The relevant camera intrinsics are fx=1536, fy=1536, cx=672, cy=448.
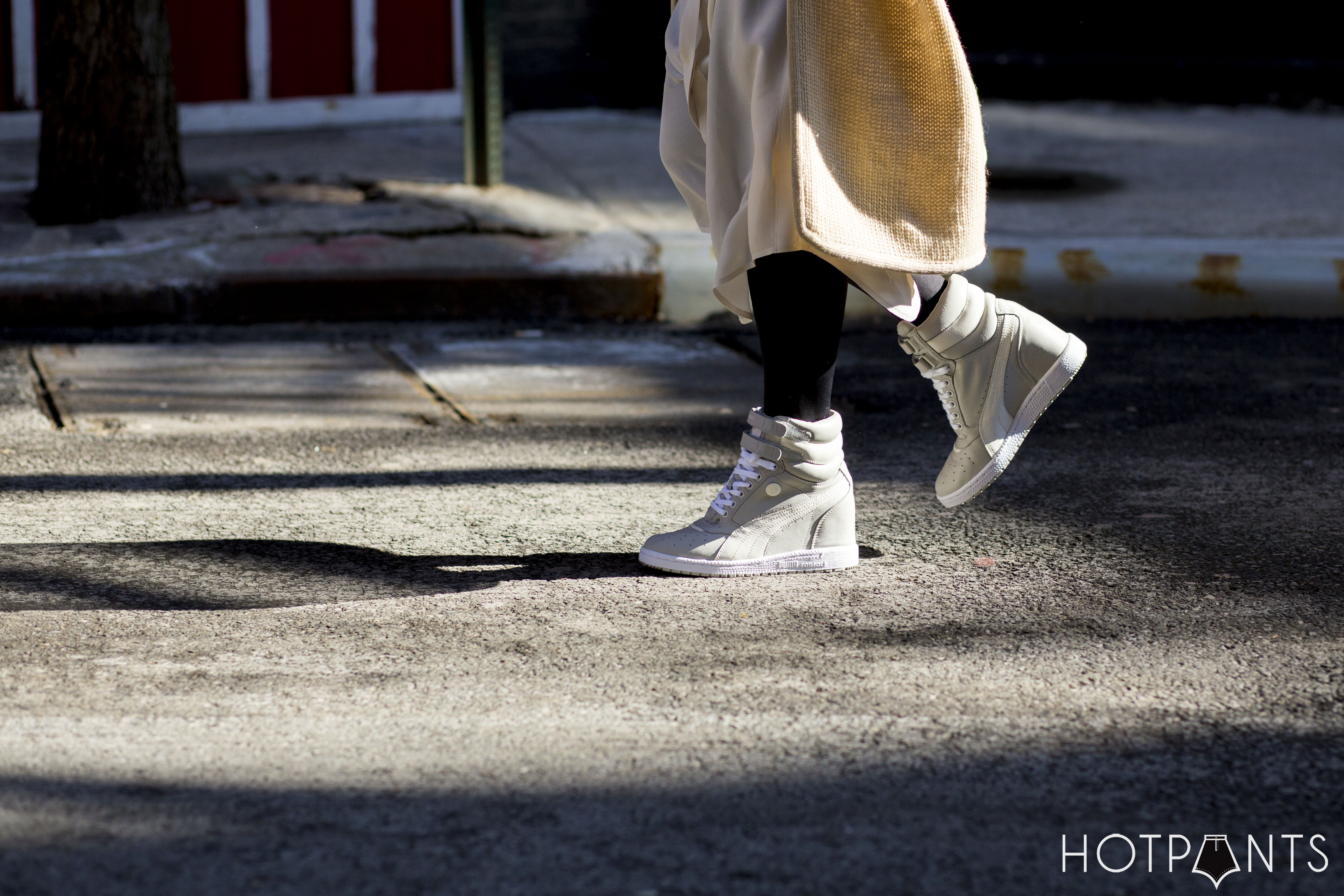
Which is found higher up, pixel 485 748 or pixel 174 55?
pixel 174 55

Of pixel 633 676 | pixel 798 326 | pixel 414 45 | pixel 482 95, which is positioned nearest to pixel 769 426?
pixel 798 326

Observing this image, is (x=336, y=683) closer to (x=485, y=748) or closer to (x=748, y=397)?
(x=485, y=748)

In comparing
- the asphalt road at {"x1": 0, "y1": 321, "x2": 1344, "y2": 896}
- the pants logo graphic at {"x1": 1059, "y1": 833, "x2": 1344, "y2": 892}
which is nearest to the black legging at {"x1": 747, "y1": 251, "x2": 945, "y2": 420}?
the asphalt road at {"x1": 0, "y1": 321, "x2": 1344, "y2": 896}

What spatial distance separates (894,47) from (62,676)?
1.31 meters

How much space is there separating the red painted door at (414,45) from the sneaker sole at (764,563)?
18.5 feet

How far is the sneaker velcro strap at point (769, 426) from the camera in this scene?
2.18 metres

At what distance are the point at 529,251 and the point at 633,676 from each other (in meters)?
3.00

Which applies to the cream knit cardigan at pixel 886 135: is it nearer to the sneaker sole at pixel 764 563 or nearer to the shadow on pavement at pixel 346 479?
the sneaker sole at pixel 764 563

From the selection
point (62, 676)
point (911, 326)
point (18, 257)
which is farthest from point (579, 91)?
point (62, 676)

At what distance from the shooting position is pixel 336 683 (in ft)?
5.78

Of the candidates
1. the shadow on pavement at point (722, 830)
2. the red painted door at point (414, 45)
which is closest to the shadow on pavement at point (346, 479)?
the shadow on pavement at point (722, 830)

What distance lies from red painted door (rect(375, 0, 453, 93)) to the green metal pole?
2073 millimetres

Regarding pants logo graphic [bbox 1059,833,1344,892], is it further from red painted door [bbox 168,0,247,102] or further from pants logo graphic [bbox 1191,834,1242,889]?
red painted door [bbox 168,0,247,102]

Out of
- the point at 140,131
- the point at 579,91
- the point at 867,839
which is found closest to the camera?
the point at 867,839
